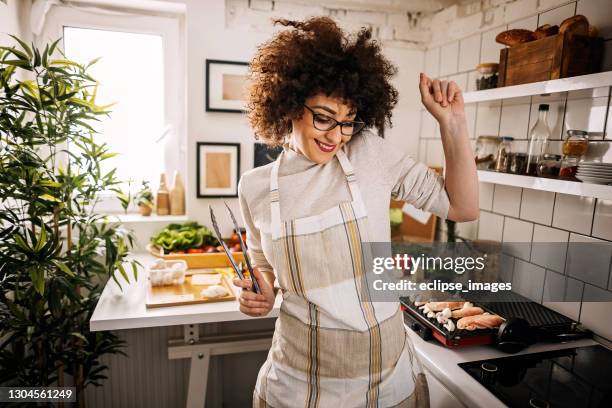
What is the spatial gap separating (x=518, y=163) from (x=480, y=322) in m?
0.60

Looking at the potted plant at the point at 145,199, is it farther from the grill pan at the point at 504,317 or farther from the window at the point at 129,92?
the grill pan at the point at 504,317

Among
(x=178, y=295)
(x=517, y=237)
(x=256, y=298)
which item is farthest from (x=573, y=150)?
(x=178, y=295)

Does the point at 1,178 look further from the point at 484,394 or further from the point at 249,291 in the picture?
the point at 484,394

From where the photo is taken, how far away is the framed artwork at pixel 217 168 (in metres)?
2.22

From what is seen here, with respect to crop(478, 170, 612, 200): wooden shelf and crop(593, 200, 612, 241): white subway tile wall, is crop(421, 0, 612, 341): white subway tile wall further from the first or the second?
crop(478, 170, 612, 200): wooden shelf

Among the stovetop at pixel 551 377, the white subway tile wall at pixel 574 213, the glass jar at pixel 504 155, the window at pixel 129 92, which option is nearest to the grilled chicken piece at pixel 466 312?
the stovetop at pixel 551 377

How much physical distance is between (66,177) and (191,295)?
2.15 ft

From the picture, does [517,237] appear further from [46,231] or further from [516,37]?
[46,231]

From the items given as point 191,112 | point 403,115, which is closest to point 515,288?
point 403,115

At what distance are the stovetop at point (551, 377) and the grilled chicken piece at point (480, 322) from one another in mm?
125

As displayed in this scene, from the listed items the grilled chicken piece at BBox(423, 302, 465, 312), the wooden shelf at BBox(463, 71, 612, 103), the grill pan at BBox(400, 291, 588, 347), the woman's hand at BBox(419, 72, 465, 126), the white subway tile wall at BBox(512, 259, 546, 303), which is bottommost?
the grill pan at BBox(400, 291, 588, 347)

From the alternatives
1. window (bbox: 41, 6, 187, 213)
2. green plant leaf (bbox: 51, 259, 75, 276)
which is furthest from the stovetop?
window (bbox: 41, 6, 187, 213)

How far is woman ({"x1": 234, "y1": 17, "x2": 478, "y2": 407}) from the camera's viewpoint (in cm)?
100

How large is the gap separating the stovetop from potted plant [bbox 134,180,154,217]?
1.68 m
